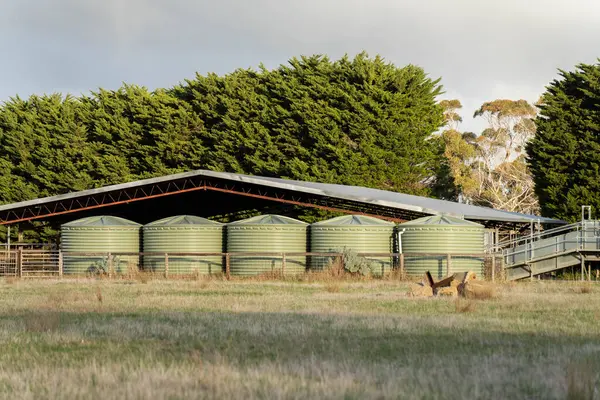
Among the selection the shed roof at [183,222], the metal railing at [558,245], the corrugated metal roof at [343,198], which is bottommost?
the metal railing at [558,245]

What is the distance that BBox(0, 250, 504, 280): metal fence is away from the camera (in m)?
37.6

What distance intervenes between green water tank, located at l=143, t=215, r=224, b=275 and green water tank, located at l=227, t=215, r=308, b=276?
101 cm

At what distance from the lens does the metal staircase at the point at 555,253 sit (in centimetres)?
3912

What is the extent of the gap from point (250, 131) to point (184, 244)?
59.6 feet

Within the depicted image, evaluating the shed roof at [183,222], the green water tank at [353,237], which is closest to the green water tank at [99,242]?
the shed roof at [183,222]

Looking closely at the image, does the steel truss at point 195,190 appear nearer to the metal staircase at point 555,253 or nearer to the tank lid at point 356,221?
the tank lid at point 356,221

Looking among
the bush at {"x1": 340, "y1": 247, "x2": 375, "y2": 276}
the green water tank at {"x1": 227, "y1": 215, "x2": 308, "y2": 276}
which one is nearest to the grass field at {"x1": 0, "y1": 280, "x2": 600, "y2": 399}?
the bush at {"x1": 340, "y1": 247, "x2": 375, "y2": 276}

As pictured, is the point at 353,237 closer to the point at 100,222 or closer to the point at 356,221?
the point at 356,221

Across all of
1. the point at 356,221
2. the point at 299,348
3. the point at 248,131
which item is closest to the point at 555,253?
the point at 356,221

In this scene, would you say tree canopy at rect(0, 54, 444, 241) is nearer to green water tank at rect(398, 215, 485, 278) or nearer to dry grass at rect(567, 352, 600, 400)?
green water tank at rect(398, 215, 485, 278)

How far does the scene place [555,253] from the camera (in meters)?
39.4

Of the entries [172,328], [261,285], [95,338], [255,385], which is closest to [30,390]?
[255,385]

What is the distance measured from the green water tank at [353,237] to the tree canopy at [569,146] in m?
11.7

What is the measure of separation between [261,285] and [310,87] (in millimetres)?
28253
